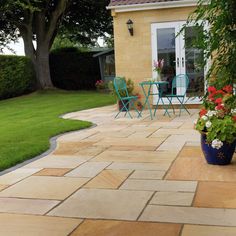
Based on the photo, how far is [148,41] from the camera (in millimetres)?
10000

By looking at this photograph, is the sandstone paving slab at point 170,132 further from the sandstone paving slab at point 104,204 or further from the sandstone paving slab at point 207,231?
the sandstone paving slab at point 207,231

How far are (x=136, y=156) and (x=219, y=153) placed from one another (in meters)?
1.05

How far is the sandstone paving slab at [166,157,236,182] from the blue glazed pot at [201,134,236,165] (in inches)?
2.4

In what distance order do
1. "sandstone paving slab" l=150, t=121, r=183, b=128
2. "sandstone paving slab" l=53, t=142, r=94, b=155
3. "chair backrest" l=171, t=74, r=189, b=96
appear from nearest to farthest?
"sandstone paving slab" l=53, t=142, r=94, b=155
"sandstone paving slab" l=150, t=121, r=183, b=128
"chair backrest" l=171, t=74, r=189, b=96

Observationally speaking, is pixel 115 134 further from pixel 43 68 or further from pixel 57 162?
pixel 43 68

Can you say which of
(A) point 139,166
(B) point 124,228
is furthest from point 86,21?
(B) point 124,228

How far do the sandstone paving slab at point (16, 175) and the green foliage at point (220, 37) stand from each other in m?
2.24

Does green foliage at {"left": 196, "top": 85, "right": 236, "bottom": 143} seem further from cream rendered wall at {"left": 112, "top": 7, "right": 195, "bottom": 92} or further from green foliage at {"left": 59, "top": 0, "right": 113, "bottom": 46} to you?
green foliage at {"left": 59, "top": 0, "right": 113, "bottom": 46}

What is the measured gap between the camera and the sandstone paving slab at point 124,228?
8.82 feet

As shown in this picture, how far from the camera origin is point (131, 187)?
12.2 feet

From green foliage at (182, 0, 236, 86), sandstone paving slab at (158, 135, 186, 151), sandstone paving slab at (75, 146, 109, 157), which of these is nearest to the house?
sandstone paving slab at (158, 135, 186, 151)

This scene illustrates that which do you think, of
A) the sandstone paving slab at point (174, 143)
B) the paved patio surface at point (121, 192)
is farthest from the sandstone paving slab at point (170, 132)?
the paved patio surface at point (121, 192)

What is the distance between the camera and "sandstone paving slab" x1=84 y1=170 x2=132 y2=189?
12.4 feet

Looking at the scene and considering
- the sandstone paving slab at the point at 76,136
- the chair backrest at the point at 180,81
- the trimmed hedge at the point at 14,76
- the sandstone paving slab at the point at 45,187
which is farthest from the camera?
the trimmed hedge at the point at 14,76
